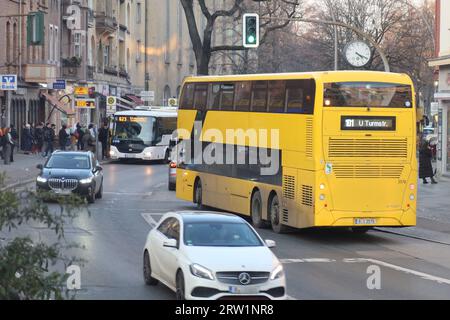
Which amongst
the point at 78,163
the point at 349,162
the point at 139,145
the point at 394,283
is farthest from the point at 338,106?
the point at 139,145

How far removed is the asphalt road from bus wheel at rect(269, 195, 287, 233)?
214 mm

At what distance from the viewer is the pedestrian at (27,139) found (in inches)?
2087

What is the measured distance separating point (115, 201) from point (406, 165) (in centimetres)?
1288

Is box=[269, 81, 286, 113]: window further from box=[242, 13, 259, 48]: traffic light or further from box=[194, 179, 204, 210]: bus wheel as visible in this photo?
box=[242, 13, 259, 48]: traffic light

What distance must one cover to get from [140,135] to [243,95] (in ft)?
99.3

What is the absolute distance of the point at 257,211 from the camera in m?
25.2

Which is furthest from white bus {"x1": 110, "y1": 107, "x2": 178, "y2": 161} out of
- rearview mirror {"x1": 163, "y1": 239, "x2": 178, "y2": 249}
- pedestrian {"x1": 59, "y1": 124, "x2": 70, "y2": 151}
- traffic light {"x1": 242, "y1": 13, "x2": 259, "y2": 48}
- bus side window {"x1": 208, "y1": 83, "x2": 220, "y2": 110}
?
rearview mirror {"x1": 163, "y1": 239, "x2": 178, "y2": 249}

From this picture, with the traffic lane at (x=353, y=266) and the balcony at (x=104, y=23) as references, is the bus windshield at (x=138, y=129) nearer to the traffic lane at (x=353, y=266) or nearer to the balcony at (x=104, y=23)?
the balcony at (x=104, y=23)

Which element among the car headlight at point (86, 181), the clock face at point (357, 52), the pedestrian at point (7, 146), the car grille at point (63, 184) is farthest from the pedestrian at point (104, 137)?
the car grille at point (63, 184)

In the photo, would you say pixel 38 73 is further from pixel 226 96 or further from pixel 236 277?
pixel 236 277

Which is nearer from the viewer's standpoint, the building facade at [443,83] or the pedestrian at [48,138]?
the building facade at [443,83]

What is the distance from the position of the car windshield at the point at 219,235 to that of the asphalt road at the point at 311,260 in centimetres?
105

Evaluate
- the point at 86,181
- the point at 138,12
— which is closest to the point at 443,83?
the point at 86,181

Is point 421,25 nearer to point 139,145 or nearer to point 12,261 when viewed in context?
point 139,145
